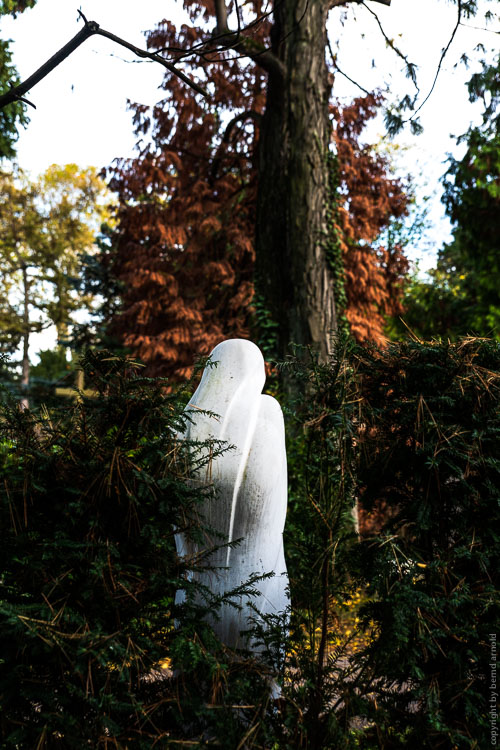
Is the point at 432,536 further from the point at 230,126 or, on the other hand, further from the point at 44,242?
A: the point at 44,242

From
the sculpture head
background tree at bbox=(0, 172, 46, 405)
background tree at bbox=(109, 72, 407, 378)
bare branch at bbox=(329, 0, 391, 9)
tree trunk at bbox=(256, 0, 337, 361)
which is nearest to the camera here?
the sculpture head

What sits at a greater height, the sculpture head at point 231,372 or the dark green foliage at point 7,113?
the dark green foliage at point 7,113

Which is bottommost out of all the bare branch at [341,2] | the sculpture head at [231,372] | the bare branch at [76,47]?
the sculpture head at [231,372]

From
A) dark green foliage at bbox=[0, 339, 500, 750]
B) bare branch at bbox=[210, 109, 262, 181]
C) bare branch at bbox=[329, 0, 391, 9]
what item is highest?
bare branch at bbox=[329, 0, 391, 9]

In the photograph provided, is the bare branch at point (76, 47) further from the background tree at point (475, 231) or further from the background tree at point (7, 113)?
the background tree at point (7, 113)

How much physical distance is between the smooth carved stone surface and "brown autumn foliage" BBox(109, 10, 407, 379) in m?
7.94

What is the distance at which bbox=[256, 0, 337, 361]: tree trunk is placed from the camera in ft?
26.7

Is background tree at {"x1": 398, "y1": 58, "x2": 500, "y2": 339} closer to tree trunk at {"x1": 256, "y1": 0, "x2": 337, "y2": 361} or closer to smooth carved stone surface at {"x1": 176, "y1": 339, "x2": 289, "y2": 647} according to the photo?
tree trunk at {"x1": 256, "y1": 0, "x2": 337, "y2": 361}

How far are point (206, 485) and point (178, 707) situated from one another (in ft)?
3.12

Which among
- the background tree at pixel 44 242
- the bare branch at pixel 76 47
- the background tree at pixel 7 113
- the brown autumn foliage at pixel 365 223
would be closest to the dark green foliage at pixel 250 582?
the bare branch at pixel 76 47

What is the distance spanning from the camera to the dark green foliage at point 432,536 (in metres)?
2.66

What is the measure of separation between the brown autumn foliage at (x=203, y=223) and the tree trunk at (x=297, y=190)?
2.71m

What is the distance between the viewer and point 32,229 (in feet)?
92.6

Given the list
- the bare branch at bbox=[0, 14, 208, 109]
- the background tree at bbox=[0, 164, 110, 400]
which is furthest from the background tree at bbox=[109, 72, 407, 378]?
the background tree at bbox=[0, 164, 110, 400]
